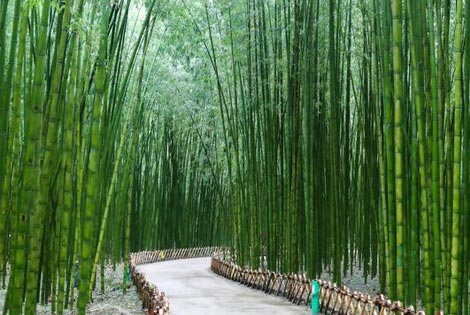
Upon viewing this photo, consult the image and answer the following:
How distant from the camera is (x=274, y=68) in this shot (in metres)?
7.47

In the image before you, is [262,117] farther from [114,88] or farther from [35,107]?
[35,107]

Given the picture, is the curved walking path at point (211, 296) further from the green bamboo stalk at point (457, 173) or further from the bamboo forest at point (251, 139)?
the green bamboo stalk at point (457, 173)

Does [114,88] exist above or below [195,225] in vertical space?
above

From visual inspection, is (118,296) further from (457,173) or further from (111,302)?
(457,173)

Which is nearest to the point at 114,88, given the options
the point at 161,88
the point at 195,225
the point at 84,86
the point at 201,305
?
the point at 84,86

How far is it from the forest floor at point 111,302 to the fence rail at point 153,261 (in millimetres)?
111

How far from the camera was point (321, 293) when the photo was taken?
5801mm

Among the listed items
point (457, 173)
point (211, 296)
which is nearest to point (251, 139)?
point (211, 296)

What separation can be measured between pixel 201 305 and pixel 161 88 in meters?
4.92

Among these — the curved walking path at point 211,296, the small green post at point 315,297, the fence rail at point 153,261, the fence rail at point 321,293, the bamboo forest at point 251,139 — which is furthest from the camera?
the curved walking path at point 211,296

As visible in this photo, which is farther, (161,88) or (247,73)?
(161,88)

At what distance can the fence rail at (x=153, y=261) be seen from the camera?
200 inches

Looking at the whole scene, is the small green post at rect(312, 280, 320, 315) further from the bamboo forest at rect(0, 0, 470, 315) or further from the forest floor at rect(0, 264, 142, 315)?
the forest floor at rect(0, 264, 142, 315)

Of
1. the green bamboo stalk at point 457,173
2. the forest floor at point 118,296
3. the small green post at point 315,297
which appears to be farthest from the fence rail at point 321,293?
the forest floor at point 118,296
